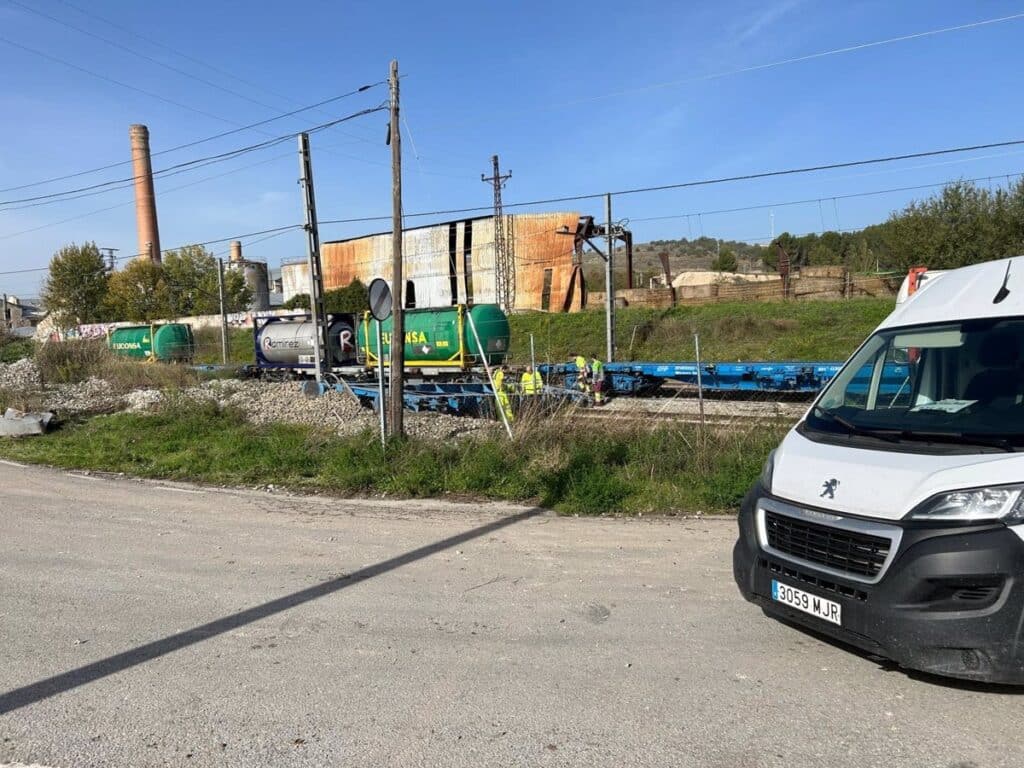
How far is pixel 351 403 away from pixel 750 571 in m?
13.1

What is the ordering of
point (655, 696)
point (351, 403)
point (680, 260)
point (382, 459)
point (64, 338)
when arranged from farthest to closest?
point (680, 260), point (64, 338), point (351, 403), point (382, 459), point (655, 696)

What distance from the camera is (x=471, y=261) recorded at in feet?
153

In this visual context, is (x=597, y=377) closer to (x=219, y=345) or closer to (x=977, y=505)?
(x=977, y=505)

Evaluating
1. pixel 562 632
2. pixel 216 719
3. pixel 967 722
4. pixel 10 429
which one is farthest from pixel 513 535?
pixel 10 429

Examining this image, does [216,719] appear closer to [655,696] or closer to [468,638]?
[468,638]

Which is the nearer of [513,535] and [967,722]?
[967,722]

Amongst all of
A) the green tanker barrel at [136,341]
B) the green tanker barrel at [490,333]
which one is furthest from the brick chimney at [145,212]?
the green tanker barrel at [490,333]

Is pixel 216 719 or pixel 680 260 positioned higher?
pixel 680 260

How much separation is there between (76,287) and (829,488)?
67615 mm

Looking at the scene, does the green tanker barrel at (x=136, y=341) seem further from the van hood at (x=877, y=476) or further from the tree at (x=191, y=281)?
the van hood at (x=877, y=476)

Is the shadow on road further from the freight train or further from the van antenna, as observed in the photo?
the freight train

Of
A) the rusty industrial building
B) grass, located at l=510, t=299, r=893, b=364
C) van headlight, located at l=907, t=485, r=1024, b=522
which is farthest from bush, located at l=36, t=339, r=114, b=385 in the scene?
van headlight, located at l=907, t=485, r=1024, b=522

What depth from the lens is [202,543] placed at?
276 inches

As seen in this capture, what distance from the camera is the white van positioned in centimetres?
326
